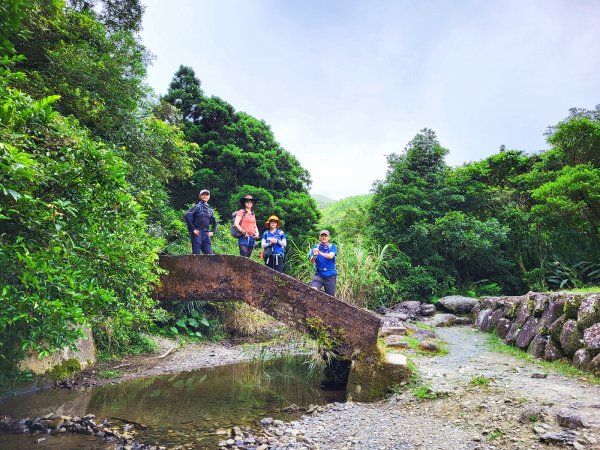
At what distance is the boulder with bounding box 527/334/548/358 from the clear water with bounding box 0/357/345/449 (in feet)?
13.5

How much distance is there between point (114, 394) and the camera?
24.5ft

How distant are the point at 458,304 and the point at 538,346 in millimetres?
8947

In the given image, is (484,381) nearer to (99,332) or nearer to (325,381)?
(325,381)

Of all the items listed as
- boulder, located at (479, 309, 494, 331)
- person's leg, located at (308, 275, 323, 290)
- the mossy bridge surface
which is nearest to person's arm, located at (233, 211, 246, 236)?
the mossy bridge surface

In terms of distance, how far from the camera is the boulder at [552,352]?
25.0ft

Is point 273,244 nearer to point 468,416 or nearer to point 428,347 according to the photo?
point 428,347

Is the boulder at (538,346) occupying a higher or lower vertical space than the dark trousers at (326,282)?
lower

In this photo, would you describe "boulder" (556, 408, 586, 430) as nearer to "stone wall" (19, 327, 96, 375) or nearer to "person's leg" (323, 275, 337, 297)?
"person's leg" (323, 275, 337, 297)

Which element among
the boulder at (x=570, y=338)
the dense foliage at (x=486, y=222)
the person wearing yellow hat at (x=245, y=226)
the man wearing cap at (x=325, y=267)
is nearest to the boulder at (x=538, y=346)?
the boulder at (x=570, y=338)

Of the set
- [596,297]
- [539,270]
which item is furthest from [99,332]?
[539,270]

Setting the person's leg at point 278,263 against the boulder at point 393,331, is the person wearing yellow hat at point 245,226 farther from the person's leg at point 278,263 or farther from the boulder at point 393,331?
the boulder at point 393,331

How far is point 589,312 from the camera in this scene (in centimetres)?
694

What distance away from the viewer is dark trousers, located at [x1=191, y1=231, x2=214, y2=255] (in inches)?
347

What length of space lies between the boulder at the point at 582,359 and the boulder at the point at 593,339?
8 cm
